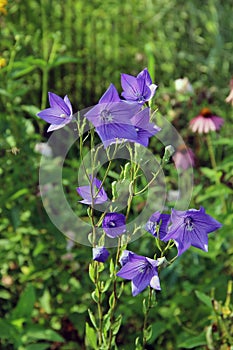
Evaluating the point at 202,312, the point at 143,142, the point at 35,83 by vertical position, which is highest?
the point at 143,142

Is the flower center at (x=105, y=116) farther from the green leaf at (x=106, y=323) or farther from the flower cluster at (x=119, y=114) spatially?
the green leaf at (x=106, y=323)

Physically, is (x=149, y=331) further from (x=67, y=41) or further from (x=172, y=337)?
(x=67, y=41)

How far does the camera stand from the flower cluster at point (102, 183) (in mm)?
979

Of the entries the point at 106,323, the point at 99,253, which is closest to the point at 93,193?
the point at 99,253

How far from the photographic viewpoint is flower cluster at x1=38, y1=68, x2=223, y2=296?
98 centimetres

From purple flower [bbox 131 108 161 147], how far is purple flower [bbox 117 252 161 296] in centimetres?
20

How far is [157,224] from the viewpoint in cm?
109

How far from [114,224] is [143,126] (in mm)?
184

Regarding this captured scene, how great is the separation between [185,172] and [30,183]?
497mm

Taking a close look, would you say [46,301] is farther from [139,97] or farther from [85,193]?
[139,97]

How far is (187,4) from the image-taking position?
337cm

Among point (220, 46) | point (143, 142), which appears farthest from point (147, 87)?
point (220, 46)

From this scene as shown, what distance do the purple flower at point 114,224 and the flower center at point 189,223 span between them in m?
0.11

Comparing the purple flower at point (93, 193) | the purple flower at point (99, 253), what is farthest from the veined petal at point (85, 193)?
the purple flower at point (99, 253)
